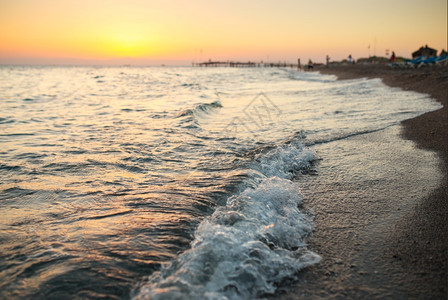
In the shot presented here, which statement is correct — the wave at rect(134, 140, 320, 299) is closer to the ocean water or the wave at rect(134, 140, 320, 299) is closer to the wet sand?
the ocean water

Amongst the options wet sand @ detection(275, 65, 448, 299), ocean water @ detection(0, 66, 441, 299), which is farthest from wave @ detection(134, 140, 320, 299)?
wet sand @ detection(275, 65, 448, 299)

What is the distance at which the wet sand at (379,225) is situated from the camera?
6.39 feet

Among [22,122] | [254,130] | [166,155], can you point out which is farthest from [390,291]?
[22,122]

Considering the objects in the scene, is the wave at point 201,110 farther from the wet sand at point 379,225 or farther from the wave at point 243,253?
the wave at point 243,253

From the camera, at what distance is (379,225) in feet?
8.98

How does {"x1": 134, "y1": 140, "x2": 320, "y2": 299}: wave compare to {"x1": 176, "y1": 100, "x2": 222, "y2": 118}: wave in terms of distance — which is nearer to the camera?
{"x1": 134, "y1": 140, "x2": 320, "y2": 299}: wave

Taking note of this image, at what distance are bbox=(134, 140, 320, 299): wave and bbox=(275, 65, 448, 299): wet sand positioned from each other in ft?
0.49

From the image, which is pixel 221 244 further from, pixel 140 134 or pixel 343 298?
pixel 140 134

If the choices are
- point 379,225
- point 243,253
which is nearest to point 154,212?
point 243,253

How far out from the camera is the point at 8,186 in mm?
3832

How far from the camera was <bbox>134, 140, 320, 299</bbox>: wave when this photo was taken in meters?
1.91

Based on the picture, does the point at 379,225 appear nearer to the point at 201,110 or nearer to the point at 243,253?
the point at 243,253

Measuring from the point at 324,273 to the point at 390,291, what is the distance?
405 mm

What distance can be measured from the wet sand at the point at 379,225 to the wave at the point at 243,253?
150 millimetres
